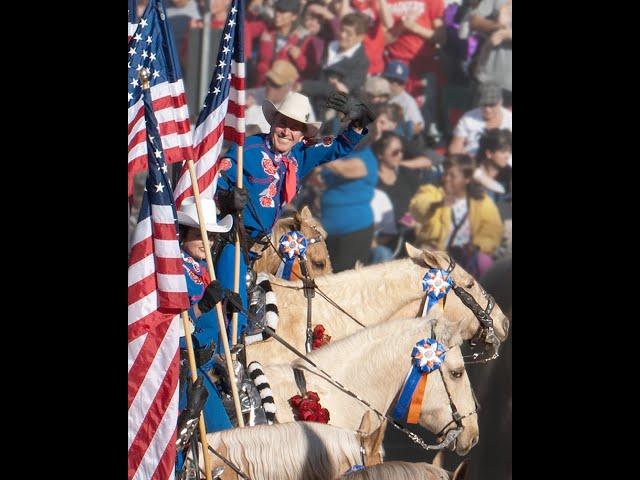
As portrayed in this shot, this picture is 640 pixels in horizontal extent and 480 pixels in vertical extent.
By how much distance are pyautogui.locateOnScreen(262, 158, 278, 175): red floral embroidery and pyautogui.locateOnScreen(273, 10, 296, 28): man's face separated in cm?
592

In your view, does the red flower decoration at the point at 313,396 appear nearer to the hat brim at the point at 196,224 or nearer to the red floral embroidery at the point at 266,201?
the hat brim at the point at 196,224

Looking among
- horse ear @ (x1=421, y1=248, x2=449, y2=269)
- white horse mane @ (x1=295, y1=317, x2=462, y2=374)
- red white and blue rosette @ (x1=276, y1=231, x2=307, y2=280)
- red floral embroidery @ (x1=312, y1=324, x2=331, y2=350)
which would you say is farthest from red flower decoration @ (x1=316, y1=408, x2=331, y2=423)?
red white and blue rosette @ (x1=276, y1=231, x2=307, y2=280)

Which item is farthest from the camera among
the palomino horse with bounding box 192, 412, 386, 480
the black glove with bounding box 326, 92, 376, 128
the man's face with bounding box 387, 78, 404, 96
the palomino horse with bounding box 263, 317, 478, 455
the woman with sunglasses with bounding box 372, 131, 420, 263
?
the man's face with bounding box 387, 78, 404, 96

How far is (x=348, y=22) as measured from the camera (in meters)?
15.8

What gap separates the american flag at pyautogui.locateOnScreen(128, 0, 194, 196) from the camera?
8.14 metres

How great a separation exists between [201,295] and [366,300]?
2610 mm

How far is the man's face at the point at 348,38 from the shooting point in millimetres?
15789

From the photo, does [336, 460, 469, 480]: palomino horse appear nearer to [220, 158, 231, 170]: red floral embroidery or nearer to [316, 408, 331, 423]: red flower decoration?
[316, 408, 331, 423]: red flower decoration

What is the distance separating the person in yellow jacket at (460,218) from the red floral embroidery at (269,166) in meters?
5.26
